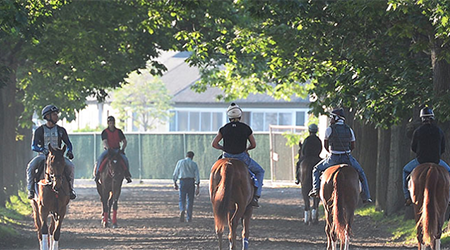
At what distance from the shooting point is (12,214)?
25.5 m

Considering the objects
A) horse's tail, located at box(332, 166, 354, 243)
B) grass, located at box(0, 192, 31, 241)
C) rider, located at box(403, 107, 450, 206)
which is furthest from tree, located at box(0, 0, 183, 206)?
rider, located at box(403, 107, 450, 206)

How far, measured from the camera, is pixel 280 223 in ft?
80.7

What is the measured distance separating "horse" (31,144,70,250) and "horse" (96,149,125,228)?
22.0ft

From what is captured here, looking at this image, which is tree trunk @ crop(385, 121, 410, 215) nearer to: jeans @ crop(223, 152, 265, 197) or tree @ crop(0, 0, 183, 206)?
tree @ crop(0, 0, 183, 206)

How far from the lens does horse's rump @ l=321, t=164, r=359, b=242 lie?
47.8ft

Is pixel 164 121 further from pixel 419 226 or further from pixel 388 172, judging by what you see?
pixel 419 226

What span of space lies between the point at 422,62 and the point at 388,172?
18.1ft

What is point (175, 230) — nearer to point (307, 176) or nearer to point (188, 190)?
point (188, 190)

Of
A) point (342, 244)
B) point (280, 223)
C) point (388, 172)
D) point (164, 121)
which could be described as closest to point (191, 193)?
point (280, 223)

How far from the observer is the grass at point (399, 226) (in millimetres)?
18847

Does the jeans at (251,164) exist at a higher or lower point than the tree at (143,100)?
lower

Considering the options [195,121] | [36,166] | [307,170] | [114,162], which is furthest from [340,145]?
[195,121]

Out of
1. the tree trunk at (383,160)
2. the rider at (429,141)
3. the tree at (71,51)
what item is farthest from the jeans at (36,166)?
the tree trunk at (383,160)

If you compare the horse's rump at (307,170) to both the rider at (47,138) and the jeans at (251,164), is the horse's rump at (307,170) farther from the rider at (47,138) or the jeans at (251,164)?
the rider at (47,138)
